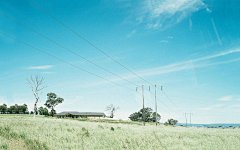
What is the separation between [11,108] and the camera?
610ft

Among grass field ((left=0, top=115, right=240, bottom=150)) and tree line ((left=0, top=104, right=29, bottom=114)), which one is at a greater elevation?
grass field ((left=0, top=115, right=240, bottom=150))

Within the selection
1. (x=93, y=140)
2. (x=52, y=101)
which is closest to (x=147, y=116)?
(x=52, y=101)

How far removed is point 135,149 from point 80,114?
12804 centimetres

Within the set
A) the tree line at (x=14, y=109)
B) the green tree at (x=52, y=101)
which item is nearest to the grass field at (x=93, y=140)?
the green tree at (x=52, y=101)

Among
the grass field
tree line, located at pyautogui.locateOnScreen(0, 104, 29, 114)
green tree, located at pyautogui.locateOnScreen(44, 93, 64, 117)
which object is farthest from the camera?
tree line, located at pyautogui.locateOnScreen(0, 104, 29, 114)

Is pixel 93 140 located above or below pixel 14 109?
above

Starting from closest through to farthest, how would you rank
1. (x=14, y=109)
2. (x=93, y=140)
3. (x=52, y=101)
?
1. (x=93, y=140)
2. (x=52, y=101)
3. (x=14, y=109)

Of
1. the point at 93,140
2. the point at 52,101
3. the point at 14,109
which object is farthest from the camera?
the point at 14,109

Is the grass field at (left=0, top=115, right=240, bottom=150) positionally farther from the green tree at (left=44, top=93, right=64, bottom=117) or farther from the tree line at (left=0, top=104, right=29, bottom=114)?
the tree line at (left=0, top=104, right=29, bottom=114)

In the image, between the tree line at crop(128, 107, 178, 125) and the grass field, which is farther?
the tree line at crop(128, 107, 178, 125)

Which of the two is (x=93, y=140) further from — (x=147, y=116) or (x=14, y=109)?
(x=14, y=109)

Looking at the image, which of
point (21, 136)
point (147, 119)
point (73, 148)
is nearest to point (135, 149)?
point (73, 148)

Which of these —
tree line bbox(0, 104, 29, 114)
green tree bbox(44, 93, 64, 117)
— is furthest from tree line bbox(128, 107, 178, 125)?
tree line bbox(0, 104, 29, 114)

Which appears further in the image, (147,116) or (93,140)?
(147,116)
